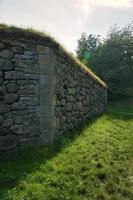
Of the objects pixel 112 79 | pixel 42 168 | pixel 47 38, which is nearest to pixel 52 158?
pixel 42 168

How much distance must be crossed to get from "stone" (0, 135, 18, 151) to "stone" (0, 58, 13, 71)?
1.57 metres

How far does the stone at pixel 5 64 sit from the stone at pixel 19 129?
1338 mm

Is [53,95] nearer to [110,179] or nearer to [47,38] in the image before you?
[47,38]

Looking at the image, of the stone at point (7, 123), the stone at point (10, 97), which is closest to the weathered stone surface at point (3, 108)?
the stone at point (10, 97)

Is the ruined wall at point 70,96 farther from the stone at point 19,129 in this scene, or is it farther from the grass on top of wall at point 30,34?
the stone at point 19,129

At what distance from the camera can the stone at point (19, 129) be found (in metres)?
7.55

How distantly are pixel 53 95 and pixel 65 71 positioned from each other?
1746 mm

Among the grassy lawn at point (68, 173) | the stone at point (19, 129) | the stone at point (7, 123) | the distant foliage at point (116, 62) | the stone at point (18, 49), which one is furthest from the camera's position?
the distant foliage at point (116, 62)

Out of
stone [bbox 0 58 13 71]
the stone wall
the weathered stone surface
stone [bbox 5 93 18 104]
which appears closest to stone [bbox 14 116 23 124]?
the stone wall

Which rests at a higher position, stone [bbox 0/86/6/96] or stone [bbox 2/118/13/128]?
stone [bbox 0/86/6/96]

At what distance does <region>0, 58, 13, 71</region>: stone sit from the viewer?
7.52 m

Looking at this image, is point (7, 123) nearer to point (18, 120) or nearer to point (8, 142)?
point (18, 120)

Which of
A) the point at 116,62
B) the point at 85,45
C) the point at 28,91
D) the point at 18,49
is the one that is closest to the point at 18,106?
the point at 28,91

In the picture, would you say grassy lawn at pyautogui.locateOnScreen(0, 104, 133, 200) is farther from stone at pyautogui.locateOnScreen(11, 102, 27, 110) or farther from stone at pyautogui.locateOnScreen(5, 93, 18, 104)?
stone at pyautogui.locateOnScreen(5, 93, 18, 104)
